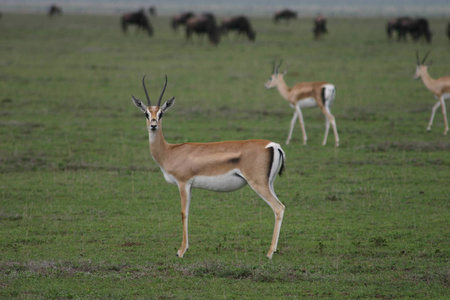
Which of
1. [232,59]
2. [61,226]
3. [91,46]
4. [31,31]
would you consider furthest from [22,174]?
[31,31]

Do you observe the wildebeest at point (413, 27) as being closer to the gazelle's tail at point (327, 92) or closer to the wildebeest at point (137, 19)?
the wildebeest at point (137, 19)

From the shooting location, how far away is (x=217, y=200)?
1028 centimetres

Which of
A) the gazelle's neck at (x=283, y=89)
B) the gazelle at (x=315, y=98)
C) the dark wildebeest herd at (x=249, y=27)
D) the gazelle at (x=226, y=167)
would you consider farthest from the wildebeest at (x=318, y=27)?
the gazelle at (x=226, y=167)

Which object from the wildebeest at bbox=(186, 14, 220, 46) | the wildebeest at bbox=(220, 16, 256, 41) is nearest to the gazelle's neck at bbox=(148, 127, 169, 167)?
the wildebeest at bbox=(186, 14, 220, 46)

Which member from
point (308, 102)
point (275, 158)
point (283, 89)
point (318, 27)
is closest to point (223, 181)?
point (275, 158)

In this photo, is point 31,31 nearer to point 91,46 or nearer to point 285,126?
point 91,46

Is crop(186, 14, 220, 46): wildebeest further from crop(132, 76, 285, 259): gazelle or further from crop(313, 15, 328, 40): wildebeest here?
crop(132, 76, 285, 259): gazelle

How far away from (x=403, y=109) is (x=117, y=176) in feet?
34.6

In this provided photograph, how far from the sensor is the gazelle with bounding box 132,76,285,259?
735 centimetres

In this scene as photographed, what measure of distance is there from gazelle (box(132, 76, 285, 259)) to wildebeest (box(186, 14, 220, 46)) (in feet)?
107

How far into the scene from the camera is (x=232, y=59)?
1252 inches

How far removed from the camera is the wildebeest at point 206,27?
40.2 meters

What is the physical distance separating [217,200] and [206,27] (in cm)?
3185

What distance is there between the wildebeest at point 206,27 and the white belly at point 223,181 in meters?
32.9
